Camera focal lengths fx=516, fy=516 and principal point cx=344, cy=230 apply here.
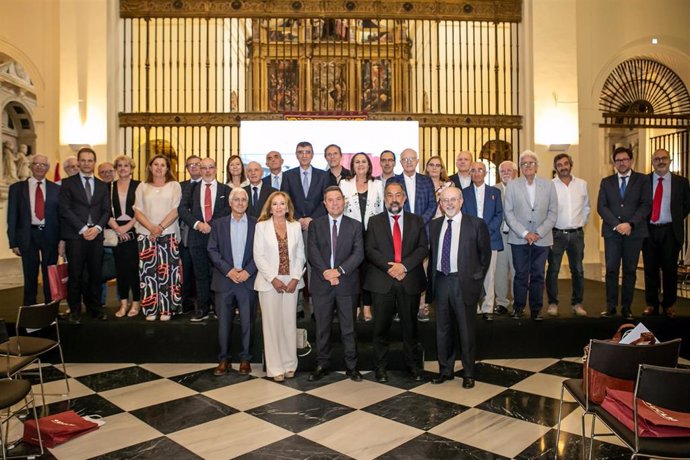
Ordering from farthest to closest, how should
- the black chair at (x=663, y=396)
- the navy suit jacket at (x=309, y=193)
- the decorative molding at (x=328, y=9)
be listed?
the decorative molding at (x=328, y=9) → the navy suit jacket at (x=309, y=193) → the black chair at (x=663, y=396)

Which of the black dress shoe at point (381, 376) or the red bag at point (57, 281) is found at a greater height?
the red bag at point (57, 281)

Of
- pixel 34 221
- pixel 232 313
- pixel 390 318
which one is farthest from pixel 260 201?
pixel 34 221

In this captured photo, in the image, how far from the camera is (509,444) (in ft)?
9.18

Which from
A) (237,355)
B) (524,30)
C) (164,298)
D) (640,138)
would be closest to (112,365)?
(164,298)

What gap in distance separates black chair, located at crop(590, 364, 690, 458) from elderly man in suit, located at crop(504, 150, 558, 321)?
2.49 metres

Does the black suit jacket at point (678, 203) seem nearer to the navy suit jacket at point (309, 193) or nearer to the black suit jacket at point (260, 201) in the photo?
the navy suit jacket at point (309, 193)

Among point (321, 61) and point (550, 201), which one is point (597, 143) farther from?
point (321, 61)

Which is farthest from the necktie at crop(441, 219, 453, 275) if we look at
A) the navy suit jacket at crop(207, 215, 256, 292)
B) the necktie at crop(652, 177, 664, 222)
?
the necktie at crop(652, 177, 664, 222)

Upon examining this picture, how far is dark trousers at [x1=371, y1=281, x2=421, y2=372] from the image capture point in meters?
3.81

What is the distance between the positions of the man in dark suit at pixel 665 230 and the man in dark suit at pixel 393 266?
2.23m

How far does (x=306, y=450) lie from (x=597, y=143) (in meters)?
7.17

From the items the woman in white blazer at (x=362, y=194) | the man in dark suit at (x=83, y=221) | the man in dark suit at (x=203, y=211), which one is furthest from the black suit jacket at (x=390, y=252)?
the man in dark suit at (x=83, y=221)

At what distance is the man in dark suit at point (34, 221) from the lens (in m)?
4.55

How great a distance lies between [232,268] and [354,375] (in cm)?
123
